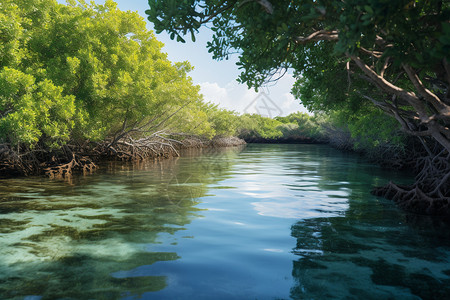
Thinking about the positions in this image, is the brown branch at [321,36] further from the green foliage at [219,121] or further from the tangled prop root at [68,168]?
the green foliage at [219,121]

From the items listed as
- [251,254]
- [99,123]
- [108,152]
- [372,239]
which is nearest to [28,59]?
[99,123]

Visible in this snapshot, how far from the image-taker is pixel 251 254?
14.9ft

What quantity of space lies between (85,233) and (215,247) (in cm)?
208

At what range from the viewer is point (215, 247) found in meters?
4.82

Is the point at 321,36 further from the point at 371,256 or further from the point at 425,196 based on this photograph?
the point at 425,196

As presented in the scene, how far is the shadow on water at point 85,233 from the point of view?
3564 millimetres

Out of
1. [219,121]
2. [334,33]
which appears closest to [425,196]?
[334,33]

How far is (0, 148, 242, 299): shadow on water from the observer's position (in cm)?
356

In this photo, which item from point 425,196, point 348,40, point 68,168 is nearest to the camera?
point 348,40

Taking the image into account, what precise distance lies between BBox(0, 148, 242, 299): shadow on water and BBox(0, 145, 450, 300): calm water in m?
0.02

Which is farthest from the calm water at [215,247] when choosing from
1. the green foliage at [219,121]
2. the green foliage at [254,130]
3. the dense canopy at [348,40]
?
the green foliage at [254,130]

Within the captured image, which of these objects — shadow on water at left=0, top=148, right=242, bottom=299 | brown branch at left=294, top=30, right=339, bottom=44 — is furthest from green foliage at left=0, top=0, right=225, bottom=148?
brown branch at left=294, top=30, right=339, bottom=44

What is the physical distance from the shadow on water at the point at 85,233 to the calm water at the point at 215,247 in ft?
0.06

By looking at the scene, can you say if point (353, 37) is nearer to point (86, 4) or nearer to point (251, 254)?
point (251, 254)
